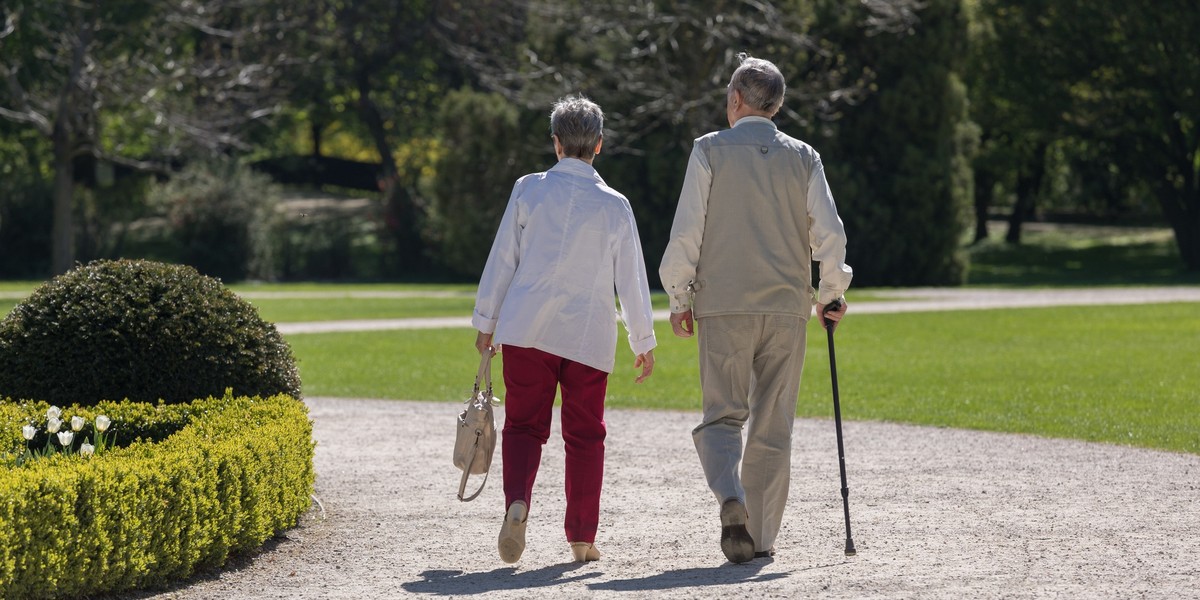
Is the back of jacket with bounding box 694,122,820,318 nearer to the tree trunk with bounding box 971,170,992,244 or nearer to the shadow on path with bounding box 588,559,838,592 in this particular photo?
the shadow on path with bounding box 588,559,838,592

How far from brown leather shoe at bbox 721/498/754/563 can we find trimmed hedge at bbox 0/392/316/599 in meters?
1.84

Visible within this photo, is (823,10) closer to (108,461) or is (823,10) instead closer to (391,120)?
(391,120)

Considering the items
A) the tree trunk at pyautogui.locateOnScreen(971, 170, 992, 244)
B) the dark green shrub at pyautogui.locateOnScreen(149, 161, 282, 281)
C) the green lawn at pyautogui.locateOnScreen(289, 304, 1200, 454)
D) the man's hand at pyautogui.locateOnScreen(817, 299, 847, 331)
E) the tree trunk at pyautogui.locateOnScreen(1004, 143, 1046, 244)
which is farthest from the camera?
the tree trunk at pyautogui.locateOnScreen(971, 170, 992, 244)

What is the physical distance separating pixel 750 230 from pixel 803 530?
143 centimetres

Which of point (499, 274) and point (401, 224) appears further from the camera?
point (401, 224)

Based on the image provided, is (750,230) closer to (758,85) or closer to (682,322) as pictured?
(682,322)

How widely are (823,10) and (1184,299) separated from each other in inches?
451

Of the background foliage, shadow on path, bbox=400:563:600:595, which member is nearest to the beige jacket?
shadow on path, bbox=400:563:600:595

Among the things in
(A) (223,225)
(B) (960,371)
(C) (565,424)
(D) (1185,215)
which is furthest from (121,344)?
(D) (1185,215)

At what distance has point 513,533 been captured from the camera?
5.44 meters

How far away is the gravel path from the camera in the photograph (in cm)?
517

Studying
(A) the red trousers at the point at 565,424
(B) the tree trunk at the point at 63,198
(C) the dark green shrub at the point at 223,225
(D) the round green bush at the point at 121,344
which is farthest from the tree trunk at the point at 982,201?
(A) the red trousers at the point at 565,424

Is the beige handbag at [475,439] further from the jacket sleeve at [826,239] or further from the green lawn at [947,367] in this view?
the green lawn at [947,367]

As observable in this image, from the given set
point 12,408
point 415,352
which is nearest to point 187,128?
point 415,352
